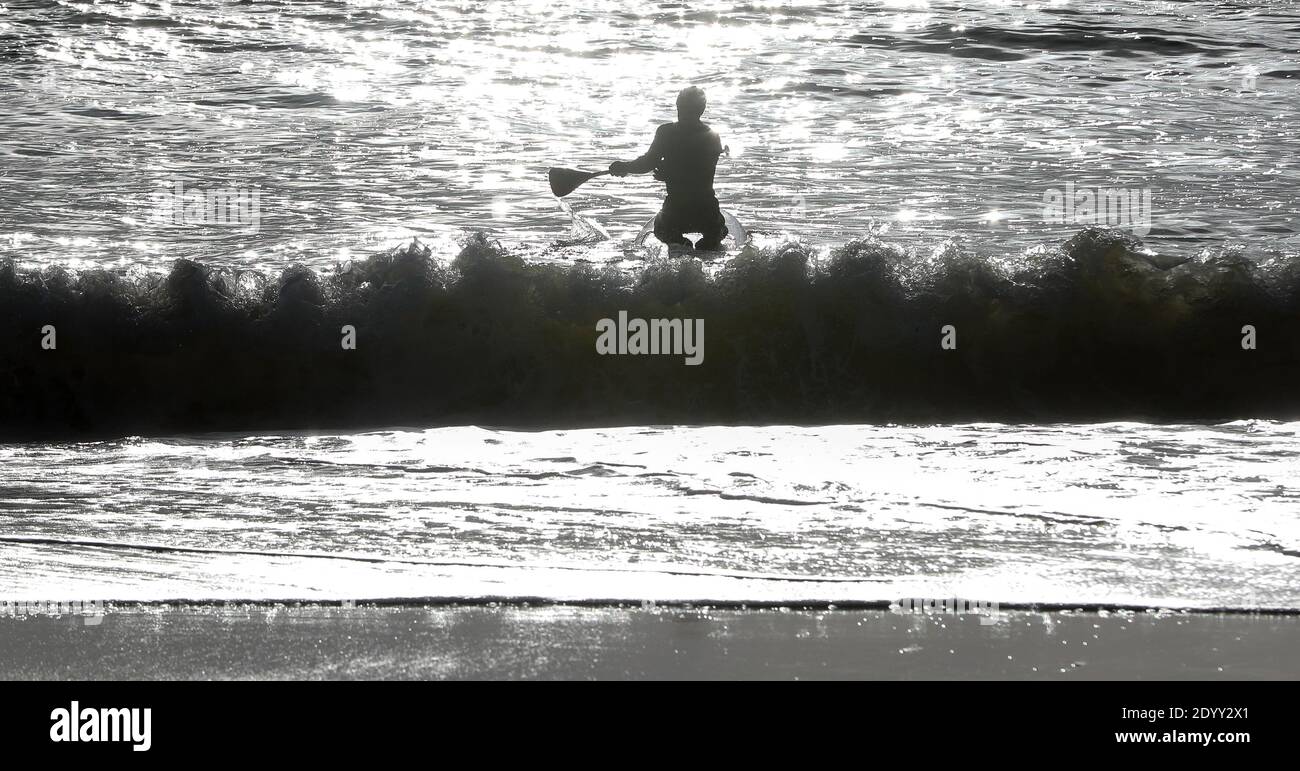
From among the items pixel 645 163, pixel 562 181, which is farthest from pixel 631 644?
pixel 562 181

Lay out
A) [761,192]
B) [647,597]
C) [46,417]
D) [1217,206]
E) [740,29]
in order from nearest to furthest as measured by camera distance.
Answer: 1. [647,597]
2. [46,417]
3. [1217,206]
4. [761,192]
5. [740,29]

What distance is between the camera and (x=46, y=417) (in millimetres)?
9141

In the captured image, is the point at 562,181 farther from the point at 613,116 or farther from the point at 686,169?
the point at 613,116

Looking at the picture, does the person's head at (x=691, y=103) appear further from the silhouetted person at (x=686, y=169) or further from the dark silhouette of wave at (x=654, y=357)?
the dark silhouette of wave at (x=654, y=357)

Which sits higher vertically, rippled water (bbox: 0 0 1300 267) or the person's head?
rippled water (bbox: 0 0 1300 267)

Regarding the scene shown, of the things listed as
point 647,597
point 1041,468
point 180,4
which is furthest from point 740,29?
point 647,597

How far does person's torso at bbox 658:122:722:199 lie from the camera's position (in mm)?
10984

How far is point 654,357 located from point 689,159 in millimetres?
2219

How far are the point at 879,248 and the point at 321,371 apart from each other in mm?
3759

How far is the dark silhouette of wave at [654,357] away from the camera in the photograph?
30.0 feet

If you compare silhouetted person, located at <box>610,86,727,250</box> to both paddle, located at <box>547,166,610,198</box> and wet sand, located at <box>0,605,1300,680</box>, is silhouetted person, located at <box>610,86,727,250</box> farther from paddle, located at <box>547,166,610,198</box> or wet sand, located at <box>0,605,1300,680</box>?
wet sand, located at <box>0,605,1300,680</box>

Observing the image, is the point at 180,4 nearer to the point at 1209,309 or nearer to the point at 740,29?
the point at 740,29

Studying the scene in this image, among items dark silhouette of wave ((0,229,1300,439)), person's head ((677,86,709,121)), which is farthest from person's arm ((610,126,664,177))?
dark silhouette of wave ((0,229,1300,439))

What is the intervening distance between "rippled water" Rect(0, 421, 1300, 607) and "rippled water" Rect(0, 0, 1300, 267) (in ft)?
25.8
